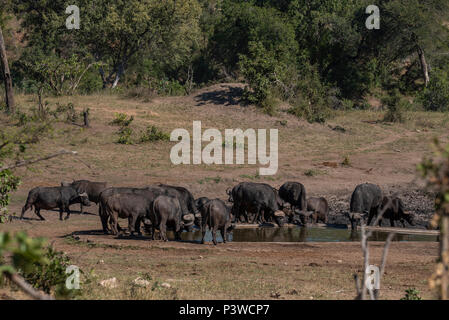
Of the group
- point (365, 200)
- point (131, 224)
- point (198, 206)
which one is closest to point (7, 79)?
point (198, 206)

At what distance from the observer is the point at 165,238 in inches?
626

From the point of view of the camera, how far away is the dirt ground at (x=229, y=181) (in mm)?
11227

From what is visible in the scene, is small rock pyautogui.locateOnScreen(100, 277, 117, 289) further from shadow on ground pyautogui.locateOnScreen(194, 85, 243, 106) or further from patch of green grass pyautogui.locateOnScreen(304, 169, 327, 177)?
shadow on ground pyautogui.locateOnScreen(194, 85, 243, 106)

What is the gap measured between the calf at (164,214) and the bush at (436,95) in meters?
29.3

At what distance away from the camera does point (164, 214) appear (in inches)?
619

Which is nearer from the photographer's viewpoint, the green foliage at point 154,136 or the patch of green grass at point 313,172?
the patch of green grass at point 313,172

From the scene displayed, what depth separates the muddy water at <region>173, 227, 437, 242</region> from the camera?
17.6m

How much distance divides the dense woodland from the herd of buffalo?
66.1ft

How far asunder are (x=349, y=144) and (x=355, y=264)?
58.7ft

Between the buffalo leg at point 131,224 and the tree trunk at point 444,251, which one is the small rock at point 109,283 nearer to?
the buffalo leg at point 131,224

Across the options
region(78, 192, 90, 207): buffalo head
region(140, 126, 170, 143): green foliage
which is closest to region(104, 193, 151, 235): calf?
region(78, 192, 90, 207): buffalo head

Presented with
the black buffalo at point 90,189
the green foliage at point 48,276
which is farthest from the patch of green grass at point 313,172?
the green foliage at point 48,276

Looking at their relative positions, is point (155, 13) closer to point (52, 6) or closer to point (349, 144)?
point (52, 6)
